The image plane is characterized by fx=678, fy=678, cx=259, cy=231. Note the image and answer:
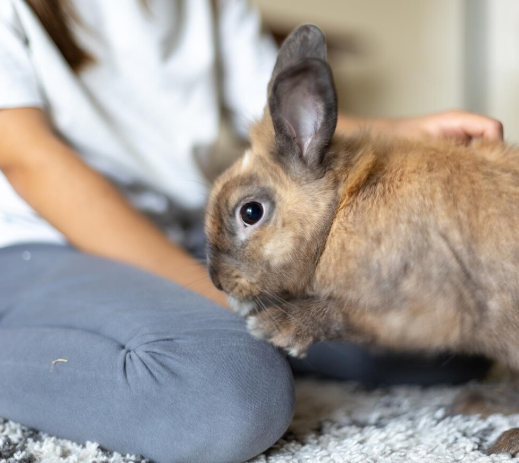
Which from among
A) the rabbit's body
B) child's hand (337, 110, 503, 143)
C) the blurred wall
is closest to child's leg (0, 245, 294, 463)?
the rabbit's body

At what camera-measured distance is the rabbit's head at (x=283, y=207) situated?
0.85 meters

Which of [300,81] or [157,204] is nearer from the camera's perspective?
[300,81]

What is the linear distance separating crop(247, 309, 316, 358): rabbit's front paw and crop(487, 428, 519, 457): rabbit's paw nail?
0.26 metres

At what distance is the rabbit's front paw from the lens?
33.6 inches

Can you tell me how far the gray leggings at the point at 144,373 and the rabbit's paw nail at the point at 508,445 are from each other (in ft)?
0.84

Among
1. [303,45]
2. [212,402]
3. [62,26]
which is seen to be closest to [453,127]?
[303,45]

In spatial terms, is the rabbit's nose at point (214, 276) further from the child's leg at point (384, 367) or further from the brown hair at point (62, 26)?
the brown hair at point (62, 26)

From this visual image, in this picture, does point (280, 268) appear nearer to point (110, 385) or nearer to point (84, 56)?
point (110, 385)

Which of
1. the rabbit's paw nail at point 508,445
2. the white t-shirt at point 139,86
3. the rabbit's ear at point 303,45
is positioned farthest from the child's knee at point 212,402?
the white t-shirt at point 139,86

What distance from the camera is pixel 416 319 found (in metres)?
0.82

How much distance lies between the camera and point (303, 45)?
2.82 ft

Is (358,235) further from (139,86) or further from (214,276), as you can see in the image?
(139,86)

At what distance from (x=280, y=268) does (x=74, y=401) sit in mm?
323

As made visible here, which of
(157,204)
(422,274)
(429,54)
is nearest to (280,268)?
(422,274)
